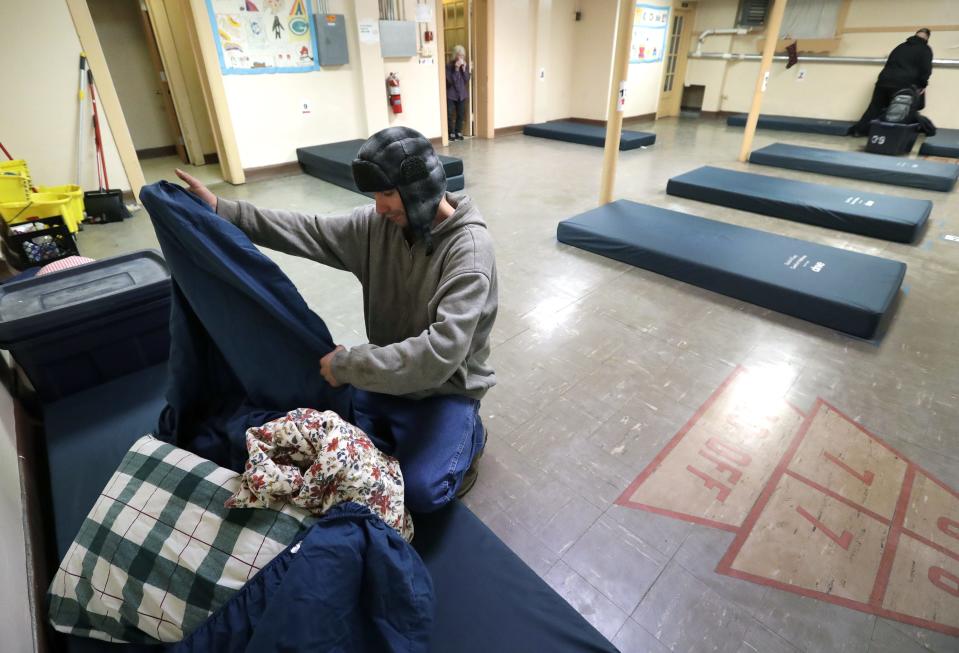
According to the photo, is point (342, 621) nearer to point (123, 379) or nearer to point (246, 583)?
point (246, 583)

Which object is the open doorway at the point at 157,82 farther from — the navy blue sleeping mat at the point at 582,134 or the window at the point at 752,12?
the window at the point at 752,12

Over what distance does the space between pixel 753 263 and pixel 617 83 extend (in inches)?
78.9

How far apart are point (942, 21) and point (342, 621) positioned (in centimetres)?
1112

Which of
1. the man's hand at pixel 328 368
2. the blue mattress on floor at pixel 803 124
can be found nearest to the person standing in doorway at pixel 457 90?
the blue mattress on floor at pixel 803 124

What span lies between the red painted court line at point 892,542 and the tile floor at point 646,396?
0.08 meters

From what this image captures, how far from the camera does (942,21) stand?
734 centimetres

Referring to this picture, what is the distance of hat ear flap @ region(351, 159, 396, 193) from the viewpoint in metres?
1.28

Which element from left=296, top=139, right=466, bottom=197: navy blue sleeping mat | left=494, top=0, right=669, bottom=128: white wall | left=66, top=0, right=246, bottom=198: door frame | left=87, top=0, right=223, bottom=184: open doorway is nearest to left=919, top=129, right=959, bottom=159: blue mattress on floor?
left=494, top=0, right=669, bottom=128: white wall

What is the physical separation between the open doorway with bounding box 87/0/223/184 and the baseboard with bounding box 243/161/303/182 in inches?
17.7

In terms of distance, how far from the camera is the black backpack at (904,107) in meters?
6.52

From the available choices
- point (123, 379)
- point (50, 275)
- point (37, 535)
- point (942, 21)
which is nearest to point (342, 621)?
point (37, 535)

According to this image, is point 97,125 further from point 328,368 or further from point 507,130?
point 507,130

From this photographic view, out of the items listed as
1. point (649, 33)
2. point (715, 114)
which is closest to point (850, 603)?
point (649, 33)

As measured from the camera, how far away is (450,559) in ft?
4.38
